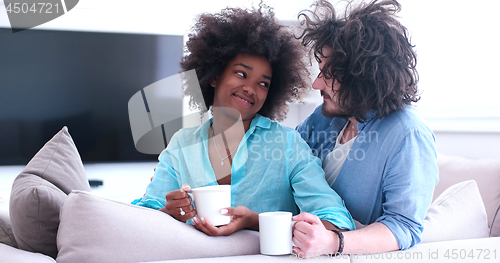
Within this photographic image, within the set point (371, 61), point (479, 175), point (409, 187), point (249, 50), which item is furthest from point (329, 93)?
point (479, 175)

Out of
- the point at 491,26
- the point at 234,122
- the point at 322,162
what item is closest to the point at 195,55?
the point at 234,122

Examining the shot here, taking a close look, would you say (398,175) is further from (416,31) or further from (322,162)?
(416,31)

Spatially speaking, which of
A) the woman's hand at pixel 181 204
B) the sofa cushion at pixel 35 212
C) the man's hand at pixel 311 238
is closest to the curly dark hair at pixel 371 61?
the man's hand at pixel 311 238

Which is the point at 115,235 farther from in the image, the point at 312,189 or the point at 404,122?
the point at 404,122

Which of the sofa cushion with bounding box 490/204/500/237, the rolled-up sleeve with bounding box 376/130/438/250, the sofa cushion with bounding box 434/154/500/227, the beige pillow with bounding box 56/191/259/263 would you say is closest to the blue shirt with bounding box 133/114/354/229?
the rolled-up sleeve with bounding box 376/130/438/250

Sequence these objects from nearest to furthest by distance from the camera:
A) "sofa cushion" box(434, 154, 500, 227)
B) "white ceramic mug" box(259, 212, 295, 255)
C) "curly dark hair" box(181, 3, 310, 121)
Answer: "white ceramic mug" box(259, 212, 295, 255) < "curly dark hair" box(181, 3, 310, 121) < "sofa cushion" box(434, 154, 500, 227)

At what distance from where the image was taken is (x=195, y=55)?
153 centimetres

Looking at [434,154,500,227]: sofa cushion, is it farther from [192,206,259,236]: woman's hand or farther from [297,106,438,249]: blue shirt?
[192,206,259,236]: woman's hand

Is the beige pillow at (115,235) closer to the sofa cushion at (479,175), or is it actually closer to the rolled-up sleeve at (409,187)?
the rolled-up sleeve at (409,187)

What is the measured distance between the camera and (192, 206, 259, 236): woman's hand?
90 centimetres

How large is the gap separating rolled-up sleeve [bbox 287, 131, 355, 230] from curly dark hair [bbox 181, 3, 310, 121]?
30 cm

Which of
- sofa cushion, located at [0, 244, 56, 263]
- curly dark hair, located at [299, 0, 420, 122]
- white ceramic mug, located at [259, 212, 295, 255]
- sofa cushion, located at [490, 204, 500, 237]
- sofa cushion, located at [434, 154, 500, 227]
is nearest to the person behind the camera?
sofa cushion, located at [0, 244, 56, 263]

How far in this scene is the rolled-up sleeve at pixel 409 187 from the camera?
973mm

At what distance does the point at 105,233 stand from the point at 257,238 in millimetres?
326
